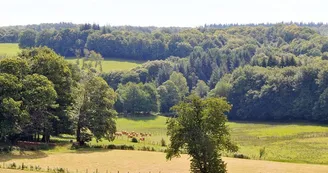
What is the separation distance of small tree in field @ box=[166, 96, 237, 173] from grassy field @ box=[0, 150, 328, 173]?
371 inches

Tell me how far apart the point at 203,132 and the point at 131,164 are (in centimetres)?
1540

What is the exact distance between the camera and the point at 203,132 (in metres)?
44.0

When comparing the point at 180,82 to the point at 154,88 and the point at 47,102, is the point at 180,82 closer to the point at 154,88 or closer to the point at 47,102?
the point at 154,88

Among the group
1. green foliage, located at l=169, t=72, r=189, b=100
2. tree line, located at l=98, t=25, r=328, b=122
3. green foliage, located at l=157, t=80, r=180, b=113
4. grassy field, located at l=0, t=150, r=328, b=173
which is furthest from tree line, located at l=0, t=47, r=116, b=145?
green foliage, located at l=169, t=72, r=189, b=100

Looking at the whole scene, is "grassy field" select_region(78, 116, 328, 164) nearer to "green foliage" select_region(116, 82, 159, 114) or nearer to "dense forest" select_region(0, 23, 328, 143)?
"green foliage" select_region(116, 82, 159, 114)

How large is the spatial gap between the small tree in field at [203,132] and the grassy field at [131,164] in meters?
9.42

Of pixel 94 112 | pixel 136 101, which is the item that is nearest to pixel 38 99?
pixel 94 112

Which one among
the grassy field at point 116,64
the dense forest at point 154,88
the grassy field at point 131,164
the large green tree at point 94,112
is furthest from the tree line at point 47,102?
the grassy field at point 116,64

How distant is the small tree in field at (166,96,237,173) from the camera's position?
1706 inches

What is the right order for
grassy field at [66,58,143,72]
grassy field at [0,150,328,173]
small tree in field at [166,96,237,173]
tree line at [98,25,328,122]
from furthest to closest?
grassy field at [66,58,143,72], tree line at [98,25,328,122], grassy field at [0,150,328,173], small tree in field at [166,96,237,173]

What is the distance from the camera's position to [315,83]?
419 feet

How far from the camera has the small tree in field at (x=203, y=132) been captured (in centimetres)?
4334

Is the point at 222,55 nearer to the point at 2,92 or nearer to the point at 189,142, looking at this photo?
the point at 2,92

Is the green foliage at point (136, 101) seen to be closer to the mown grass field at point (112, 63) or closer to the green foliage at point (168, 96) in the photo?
the green foliage at point (168, 96)
